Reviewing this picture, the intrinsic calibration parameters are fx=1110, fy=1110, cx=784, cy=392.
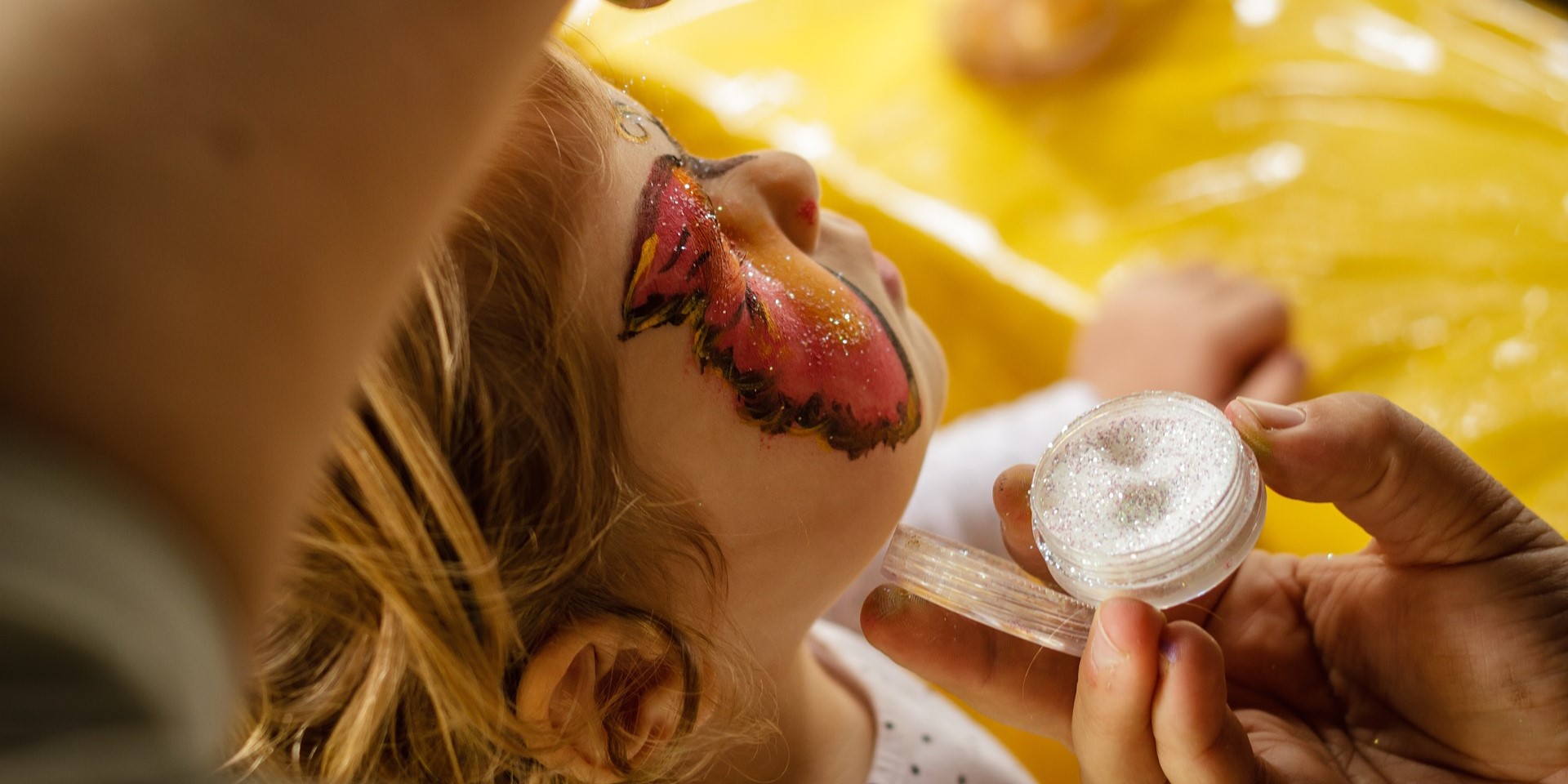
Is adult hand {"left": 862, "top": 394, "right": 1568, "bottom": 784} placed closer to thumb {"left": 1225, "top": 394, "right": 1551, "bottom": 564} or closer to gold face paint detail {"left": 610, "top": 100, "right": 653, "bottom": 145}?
thumb {"left": 1225, "top": 394, "right": 1551, "bottom": 564}

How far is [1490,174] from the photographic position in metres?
0.89

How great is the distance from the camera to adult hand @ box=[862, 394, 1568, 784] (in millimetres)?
448

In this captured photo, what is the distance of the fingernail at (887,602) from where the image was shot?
1.78 feet

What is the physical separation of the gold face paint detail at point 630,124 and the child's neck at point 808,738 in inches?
11.2

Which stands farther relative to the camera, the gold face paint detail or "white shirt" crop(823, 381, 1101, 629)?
"white shirt" crop(823, 381, 1101, 629)

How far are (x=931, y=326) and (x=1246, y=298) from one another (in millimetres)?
258

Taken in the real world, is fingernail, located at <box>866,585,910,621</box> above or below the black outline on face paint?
below

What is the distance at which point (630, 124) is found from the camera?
48cm

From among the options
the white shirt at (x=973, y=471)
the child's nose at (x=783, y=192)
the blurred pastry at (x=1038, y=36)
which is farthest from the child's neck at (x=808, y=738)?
the blurred pastry at (x=1038, y=36)

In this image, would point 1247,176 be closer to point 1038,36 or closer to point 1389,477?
point 1038,36

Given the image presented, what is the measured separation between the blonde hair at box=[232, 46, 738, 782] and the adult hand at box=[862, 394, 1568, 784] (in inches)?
6.4

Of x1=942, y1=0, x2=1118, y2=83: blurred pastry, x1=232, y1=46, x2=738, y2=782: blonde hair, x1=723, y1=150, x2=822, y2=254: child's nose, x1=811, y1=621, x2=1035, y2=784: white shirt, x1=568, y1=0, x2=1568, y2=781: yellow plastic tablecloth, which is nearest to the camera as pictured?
x1=232, y1=46, x2=738, y2=782: blonde hair

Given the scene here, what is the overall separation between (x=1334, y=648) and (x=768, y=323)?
334 millimetres

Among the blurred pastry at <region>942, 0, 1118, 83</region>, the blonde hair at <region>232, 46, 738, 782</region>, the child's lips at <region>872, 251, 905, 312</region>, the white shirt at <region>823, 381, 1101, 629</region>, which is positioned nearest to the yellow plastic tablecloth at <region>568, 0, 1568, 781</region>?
the blurred pastry at <region>942, 0, 1118, 83</region>
